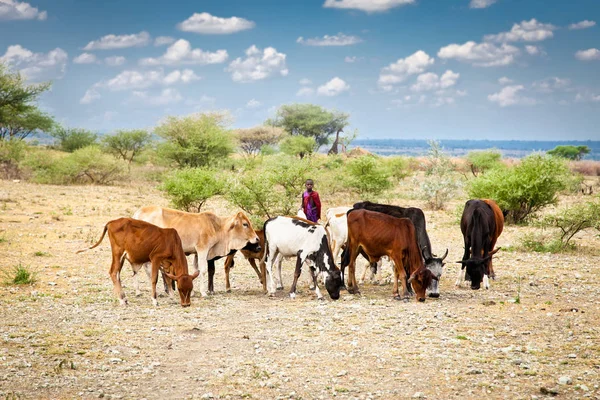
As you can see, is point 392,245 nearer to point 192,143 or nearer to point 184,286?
point 184,286

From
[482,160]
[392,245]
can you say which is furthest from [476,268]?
[482,160]

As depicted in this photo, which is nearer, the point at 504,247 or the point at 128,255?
the point at 128,255

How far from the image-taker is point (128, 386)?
7.63 meters

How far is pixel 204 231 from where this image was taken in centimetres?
1264

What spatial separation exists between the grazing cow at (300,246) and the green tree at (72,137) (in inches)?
1709

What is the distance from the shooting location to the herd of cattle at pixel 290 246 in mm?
11531

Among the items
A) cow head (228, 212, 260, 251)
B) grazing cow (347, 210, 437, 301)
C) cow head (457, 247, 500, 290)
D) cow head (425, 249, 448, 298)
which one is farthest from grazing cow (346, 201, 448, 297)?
cow head (228, 212, 260, 251)

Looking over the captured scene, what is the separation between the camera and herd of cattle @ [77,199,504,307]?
1153 centimetres

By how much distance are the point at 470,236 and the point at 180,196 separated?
13.4 m

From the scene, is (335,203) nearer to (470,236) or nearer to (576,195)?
(576,195)

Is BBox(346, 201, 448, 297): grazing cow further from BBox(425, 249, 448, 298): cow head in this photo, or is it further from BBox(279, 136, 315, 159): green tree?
BBox(279, 136, 315, 159): green tree

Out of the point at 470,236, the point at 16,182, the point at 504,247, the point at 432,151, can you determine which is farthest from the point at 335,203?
the point at 16,182

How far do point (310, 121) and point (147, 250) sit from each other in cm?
5426

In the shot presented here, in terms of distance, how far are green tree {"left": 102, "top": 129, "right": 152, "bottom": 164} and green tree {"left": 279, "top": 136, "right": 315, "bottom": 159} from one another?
39.9ft
